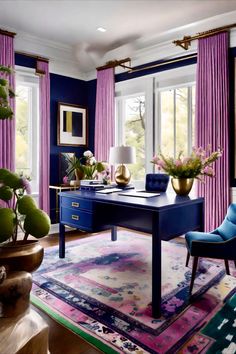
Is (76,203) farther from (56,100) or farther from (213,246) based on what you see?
(56,100)

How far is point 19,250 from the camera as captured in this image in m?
0.72

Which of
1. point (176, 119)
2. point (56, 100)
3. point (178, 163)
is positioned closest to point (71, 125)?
point (56, 100)

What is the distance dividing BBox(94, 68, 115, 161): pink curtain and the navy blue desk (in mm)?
2093

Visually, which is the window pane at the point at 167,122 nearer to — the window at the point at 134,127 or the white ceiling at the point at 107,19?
the window at the point at 134,127

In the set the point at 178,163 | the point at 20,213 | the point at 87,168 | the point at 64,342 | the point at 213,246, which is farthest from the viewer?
the point at 87,168

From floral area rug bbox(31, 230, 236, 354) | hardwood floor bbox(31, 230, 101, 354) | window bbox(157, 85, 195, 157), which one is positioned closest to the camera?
hardwood floor bbox(31, 230, 101, 354)

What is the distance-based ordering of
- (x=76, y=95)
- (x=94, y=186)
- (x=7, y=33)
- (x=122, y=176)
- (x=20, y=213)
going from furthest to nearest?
(x=76, y=95)
(x=7, y=33)
(x=122, y=176)
(x=94, y=186)
(x=20, y=213)

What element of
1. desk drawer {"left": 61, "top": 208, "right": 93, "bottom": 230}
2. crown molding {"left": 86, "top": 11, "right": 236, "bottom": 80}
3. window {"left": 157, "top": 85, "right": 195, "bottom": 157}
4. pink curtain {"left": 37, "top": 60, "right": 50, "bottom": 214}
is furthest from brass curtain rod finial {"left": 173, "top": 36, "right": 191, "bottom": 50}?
desk drawer {"left": 61, "top": 208, "right": 93, "bottom": 230}

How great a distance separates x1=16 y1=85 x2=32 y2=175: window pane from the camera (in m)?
4.54

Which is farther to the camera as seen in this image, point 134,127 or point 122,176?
point 134,127

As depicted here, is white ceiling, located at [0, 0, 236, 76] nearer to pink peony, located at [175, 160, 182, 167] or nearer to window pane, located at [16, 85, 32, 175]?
window pane, located at [16, 85, 32, 175]

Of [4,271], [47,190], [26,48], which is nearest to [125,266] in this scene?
[47,190]

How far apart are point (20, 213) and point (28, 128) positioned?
4277 mm

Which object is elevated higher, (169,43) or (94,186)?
(169,43)
